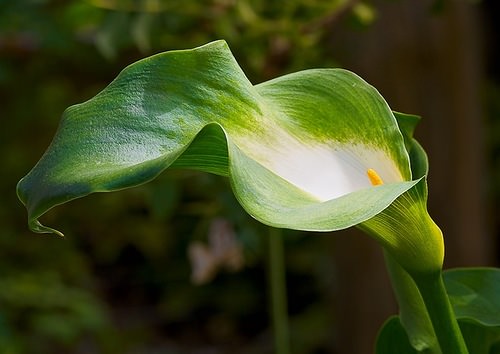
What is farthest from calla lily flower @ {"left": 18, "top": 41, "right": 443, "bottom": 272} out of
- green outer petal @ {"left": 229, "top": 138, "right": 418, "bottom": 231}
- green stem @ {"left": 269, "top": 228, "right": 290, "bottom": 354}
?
green stem @ {"left": 269, "top": 228, "right": 290, "bottom": 354}

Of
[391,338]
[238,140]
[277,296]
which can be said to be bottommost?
[277,296]

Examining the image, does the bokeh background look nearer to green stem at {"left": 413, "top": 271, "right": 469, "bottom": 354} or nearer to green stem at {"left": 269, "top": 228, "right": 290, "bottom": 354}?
green stem at {"left": 269, "top": 228, "right": 290, "bottom": 354}

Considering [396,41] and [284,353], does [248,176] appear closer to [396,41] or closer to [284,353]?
[284,353]

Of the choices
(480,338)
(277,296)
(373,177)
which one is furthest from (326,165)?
(277,296)

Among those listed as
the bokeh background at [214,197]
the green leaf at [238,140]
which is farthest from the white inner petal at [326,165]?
the bokeh background at [214,197]

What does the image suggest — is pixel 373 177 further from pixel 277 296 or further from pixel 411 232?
pixel 277 296
